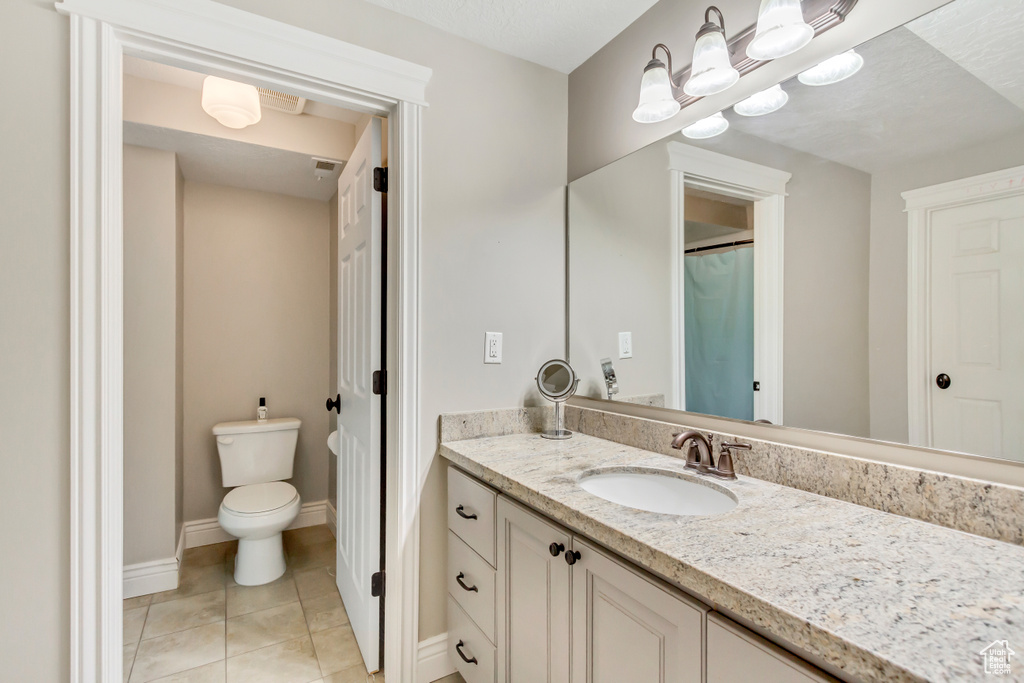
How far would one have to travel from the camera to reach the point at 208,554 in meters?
2.61

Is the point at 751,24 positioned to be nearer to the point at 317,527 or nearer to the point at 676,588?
the point at 676,588

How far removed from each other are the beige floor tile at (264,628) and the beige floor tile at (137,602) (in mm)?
485

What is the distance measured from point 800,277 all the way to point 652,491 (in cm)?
70

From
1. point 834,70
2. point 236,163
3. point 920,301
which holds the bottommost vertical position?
point 920,301

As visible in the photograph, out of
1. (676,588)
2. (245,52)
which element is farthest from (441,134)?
(676,588)

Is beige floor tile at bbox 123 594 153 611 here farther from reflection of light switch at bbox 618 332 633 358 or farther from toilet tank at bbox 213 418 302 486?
reflection of light switch at bbox 618 332 633 358

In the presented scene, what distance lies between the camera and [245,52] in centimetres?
134

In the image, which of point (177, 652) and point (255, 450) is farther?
point (255, 450)

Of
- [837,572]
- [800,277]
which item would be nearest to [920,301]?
[800,277]

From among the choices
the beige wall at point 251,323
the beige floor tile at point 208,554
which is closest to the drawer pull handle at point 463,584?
the beige floor tile at point 208,554

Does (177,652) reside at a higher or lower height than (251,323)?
lower

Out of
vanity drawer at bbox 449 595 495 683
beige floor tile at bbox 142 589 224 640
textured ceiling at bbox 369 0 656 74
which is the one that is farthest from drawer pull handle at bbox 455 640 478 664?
textured ceiling at bbox 369 0 656 74

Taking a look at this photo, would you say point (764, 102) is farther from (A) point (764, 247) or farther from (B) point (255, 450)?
(B) point (255, 450)
